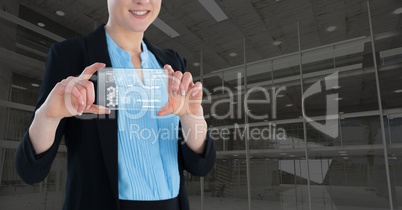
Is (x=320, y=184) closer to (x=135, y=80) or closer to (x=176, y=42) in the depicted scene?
(x=176, y=42)

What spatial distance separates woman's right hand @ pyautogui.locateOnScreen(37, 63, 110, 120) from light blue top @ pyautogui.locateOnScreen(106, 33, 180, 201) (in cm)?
11

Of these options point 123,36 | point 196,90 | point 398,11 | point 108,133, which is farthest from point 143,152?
point 398,11

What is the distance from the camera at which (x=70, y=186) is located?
64cm

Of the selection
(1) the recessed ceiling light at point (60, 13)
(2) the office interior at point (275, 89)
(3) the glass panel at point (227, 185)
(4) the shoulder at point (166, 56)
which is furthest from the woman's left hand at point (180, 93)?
(3) the glass panel at point (227, 185)

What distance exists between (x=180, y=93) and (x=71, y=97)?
227mm

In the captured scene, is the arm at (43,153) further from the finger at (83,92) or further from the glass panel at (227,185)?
the glass panel at (227,185)

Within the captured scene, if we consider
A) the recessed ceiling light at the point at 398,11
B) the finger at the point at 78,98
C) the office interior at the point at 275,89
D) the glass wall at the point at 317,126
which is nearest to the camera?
the finger at the point at 78,98

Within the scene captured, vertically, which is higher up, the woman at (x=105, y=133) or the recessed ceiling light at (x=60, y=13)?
the recessed ceiling light at (x=60, y=13)

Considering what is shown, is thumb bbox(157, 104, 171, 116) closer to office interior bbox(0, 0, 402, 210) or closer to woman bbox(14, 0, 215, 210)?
woman bbox(14, 0, 215, 210)

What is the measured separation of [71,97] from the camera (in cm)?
54

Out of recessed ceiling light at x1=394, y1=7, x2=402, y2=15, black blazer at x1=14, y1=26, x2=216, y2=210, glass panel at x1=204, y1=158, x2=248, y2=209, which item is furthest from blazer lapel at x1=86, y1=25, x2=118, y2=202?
recessed ceiling light at x1=394, y1=7, x2=402, y2=15

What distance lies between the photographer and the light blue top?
642mm

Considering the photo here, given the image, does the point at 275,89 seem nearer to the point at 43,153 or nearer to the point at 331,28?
the point at 331,28

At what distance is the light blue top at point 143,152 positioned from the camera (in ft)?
2.10
